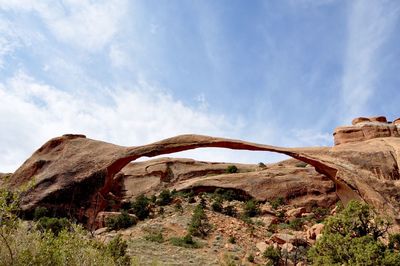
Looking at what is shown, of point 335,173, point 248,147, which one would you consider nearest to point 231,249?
point 248,147

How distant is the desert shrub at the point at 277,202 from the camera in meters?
30.6

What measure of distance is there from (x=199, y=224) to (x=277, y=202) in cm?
1008

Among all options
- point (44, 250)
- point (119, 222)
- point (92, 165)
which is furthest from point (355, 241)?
point (119, 222)

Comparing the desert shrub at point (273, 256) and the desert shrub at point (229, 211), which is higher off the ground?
the desert shrub at point (229, 211)

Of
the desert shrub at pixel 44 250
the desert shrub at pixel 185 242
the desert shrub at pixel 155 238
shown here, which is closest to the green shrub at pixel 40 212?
the desert shrub at pixel 44 250

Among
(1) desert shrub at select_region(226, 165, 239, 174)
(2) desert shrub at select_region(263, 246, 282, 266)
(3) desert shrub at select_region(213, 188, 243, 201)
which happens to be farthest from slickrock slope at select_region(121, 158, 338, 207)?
(2) desert shrub at select_region(263, 246, 282, 266)

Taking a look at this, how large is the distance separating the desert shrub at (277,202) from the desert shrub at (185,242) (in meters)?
11.1

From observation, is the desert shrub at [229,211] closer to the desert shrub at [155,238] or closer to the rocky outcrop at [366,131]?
the desert shrub at [155,238]

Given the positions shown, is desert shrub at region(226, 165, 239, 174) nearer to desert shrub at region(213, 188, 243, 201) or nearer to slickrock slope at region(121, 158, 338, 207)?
slickrock slope at region(121, 158, 338, 207)

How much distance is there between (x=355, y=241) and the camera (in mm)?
11117

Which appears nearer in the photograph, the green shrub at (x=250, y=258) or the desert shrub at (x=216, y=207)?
the green shrub at (x=250, y=258)

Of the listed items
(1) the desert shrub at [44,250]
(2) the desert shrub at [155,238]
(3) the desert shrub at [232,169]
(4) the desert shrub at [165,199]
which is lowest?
(2) the desert shrub at [155,238]

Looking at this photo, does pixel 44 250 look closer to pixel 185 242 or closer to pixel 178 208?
pixel 185 242

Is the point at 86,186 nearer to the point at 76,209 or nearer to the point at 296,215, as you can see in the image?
the point at 76,209
